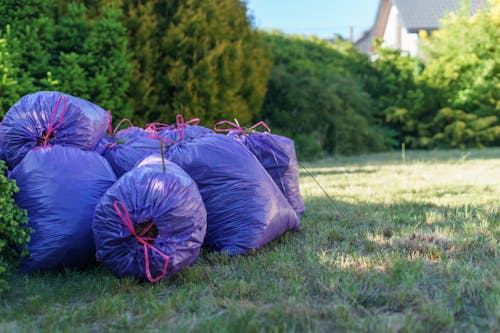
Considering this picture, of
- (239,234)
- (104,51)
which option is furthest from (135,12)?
(239,234)

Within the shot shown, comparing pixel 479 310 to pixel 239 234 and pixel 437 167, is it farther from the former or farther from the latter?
pixel 437 167

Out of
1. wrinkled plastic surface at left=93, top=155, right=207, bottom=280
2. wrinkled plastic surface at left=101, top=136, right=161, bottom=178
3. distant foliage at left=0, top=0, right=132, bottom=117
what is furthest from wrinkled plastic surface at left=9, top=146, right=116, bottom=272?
distant foliage at left=0, top=0, right=132, bottom=117

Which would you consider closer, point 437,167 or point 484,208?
point 484,208

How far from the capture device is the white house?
19.9 meters

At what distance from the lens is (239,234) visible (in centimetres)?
299

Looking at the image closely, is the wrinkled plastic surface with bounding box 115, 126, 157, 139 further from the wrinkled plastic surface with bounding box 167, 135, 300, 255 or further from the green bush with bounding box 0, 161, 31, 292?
the green bush with bounding box 0, 161, 31, 292

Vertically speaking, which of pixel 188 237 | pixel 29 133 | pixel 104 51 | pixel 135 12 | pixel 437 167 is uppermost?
pixel 135 12

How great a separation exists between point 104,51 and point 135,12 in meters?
1.54

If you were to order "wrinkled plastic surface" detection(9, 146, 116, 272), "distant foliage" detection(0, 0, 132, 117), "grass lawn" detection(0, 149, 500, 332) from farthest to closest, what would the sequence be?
"distant foliage" detection(0, 0, 132, 117) < "wrinkled plastic surface" detection(9, 146, 116, 272) < "grass lawn" detection(0, 149, 500, 332)

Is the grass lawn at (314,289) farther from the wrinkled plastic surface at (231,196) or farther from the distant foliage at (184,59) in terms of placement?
the distant foliage at (184,59)

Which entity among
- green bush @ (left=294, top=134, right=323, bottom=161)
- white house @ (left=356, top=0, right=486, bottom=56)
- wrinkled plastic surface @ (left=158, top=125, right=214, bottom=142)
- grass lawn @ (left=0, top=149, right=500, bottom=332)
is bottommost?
green bush @ (left=294, top=134, right=323, bottom=161)

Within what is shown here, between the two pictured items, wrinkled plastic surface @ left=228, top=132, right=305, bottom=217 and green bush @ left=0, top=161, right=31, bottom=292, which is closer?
green bush @ left=0, top=161, right=31, bottom=292

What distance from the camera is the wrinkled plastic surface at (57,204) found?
8.82ft

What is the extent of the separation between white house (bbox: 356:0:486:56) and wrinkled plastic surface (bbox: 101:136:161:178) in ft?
54.5
